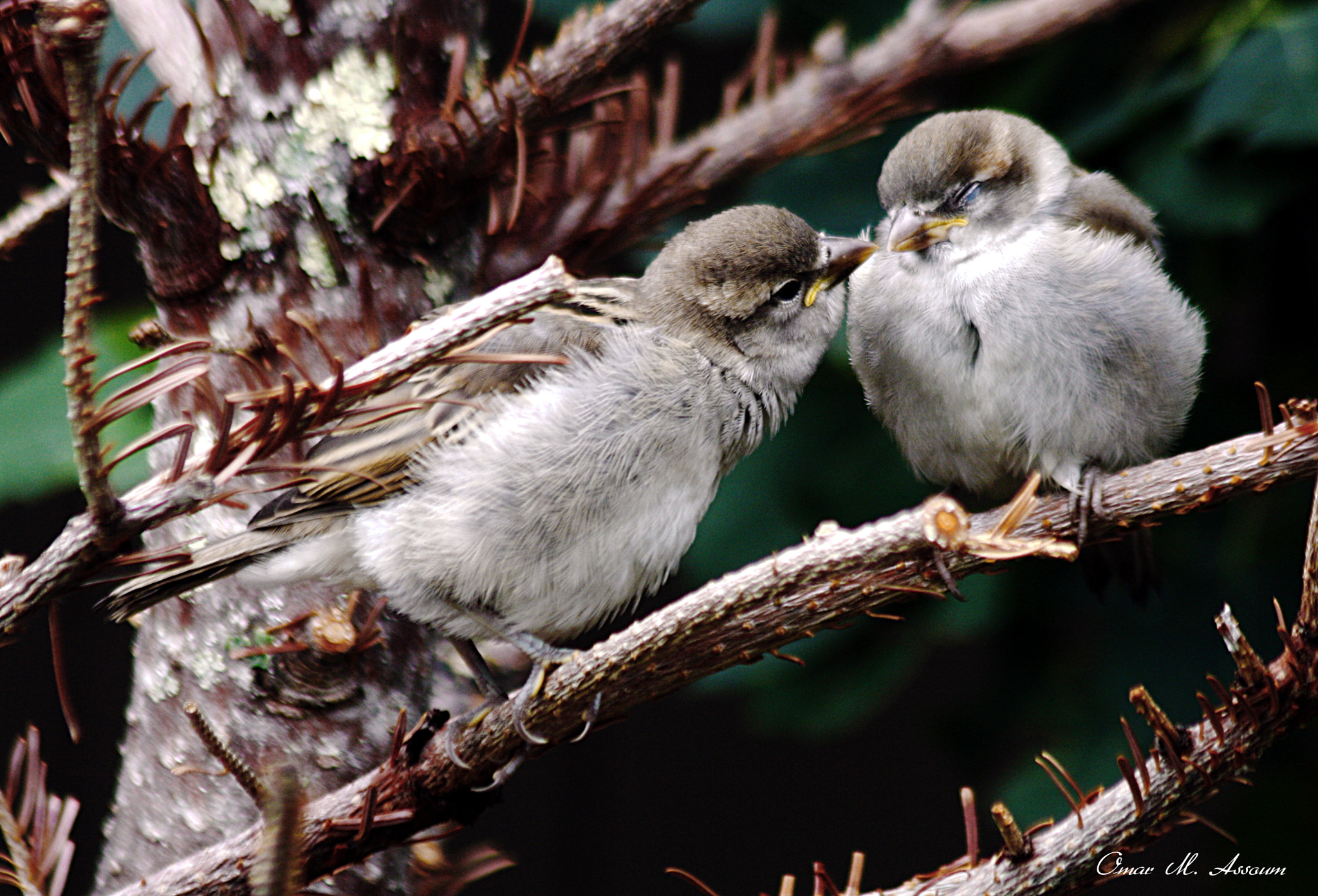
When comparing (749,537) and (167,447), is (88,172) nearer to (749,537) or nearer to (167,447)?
(167,447)

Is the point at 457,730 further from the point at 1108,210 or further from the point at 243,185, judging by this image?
the point at 1108,210

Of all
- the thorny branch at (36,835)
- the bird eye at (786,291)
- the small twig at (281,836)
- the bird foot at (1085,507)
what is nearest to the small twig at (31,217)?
the thorny branch at (36,835)

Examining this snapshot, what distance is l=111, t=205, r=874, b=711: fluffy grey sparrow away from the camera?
1134mm

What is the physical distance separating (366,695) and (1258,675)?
2.89ft

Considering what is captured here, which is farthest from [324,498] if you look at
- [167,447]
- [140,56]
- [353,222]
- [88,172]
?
[88,172]

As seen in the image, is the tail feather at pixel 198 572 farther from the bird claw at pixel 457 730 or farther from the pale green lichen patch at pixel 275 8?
the pale green lichen patch at pixel 275 8

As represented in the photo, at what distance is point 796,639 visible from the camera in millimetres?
830

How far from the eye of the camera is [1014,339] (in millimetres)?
1277

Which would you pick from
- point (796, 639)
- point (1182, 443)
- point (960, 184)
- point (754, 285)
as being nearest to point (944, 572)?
point (796, 639)

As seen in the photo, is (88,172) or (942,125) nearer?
(88,172)

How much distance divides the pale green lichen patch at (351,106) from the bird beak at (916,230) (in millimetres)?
630

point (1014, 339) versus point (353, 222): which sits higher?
point (353, 222)

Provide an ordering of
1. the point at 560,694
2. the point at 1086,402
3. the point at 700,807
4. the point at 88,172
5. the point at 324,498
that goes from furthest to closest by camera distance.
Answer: the point at 700,807, the point at 1086,402, the point at 324,498, the point at 560,694, the point at 88,172

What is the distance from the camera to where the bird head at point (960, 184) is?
52.3 inches
